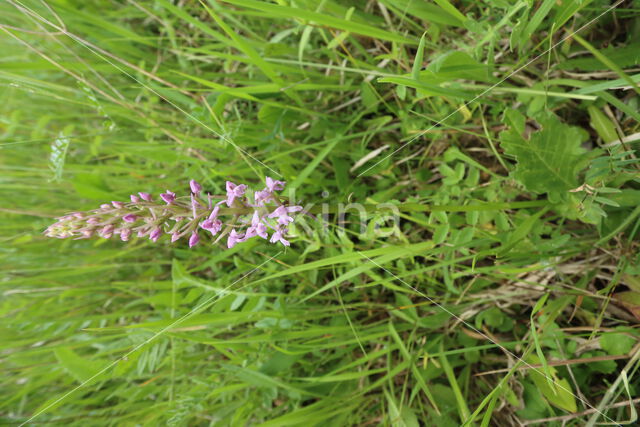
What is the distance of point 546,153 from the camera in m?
1.79

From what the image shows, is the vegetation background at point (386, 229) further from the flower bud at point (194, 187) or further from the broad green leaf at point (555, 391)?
the flower bud at point (194, 187)

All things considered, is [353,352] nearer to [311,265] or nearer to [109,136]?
[311,265]

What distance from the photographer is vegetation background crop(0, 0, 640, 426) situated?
72.7 inches

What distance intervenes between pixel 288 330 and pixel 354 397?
521 mm

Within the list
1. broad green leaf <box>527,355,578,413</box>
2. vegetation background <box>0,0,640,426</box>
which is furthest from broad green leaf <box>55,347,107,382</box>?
broad green leaf <box>527,355,578,413</box>

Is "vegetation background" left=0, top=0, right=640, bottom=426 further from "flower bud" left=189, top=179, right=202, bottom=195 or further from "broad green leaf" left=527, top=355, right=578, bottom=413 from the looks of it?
"flower bud" left=189, top=179, right=202, bottom=195

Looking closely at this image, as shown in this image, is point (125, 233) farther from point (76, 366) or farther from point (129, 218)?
point (76, 366)

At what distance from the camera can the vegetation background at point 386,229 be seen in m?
1.85

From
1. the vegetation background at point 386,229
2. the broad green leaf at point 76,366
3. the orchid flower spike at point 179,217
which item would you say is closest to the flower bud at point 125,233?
the orchid flower spike at point 179,217

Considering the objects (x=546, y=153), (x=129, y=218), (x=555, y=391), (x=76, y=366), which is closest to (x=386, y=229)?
(x=546, y=153)

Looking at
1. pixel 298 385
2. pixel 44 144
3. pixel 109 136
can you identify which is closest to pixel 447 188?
pixel 298 385

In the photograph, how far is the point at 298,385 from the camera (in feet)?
7.73

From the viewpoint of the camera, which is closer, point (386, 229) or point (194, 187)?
point (194, 187)

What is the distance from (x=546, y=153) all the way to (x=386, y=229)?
0.82 meters
